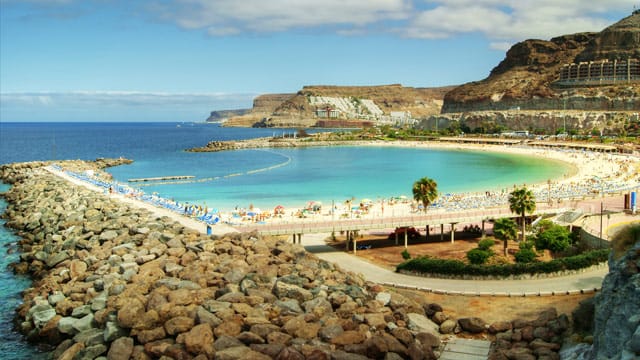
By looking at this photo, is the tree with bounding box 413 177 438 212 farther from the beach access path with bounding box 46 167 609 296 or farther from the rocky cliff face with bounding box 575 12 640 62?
the rocky cliff face with bounding box 575 12 640 62

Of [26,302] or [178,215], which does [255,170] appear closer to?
[178,215]

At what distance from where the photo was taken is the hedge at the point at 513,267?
2412cm

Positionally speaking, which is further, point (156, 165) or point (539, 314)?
point (156, 165)

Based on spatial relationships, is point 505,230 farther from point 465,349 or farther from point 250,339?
point 250,339

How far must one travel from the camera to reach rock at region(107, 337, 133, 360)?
1645 centimetres

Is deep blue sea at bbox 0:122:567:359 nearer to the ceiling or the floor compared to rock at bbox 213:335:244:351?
nearer to the floor

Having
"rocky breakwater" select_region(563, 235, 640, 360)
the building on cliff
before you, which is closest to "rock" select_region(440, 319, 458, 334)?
"rocky breakwater" select_region(563, 235, 640, 360)

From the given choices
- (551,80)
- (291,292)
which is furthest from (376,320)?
(551,80)

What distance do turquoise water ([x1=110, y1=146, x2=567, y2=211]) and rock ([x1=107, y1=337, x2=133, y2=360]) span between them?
31.7 meters

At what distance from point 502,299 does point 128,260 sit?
14.1 m

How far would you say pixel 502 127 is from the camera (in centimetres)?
13662

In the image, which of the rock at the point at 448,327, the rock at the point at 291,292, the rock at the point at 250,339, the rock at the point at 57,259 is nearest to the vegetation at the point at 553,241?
the rock at the point at 448,327

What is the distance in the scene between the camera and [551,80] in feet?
502

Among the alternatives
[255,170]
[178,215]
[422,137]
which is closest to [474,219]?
[178,215]
